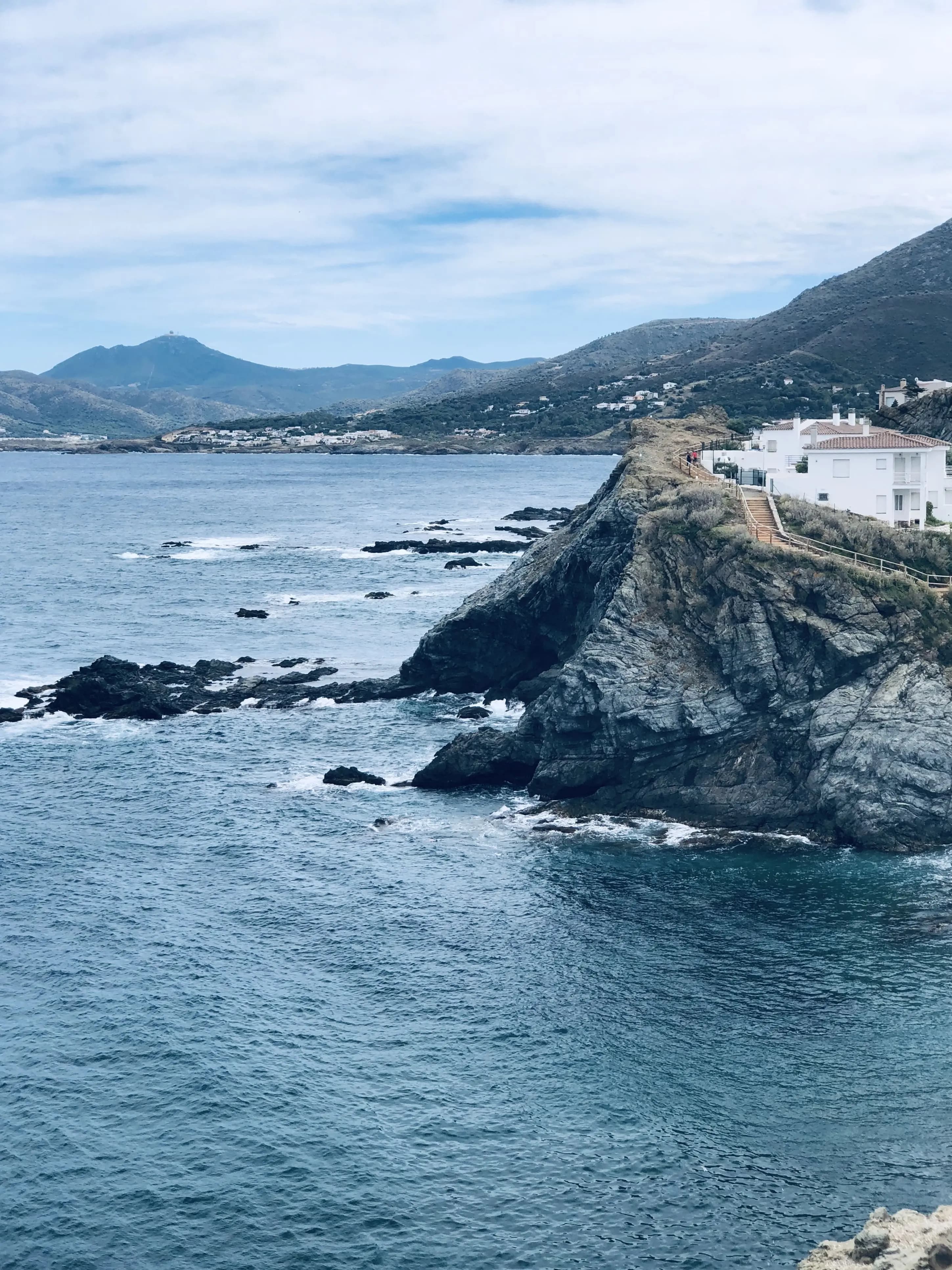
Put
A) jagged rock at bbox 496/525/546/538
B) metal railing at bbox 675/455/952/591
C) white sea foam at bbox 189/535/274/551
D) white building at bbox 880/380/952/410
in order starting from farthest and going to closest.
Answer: white sea foam at bbox 189/535/274/551 < jagged rock at bbox 496/525/546/538 < white building at bbox 880/380/952/410 < metal railing at bbox 675/455/952/591

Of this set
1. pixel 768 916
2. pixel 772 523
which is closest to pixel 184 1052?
pixel 768 916

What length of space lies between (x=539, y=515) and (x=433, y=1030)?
127 metres

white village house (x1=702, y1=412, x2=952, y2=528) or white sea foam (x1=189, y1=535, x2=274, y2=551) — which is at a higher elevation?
white village house (x1=702, y1=412, x2=952, y2=528)

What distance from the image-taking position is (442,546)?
454 feet

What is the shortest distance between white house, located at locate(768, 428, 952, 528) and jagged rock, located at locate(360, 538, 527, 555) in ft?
226

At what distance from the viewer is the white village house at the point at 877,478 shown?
209 ft

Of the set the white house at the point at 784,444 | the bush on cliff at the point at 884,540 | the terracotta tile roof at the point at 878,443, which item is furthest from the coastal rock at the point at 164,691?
the terracotta tile roof at the point at 878,443

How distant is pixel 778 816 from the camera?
169 ft

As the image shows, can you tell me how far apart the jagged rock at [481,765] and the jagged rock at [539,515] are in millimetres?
97307

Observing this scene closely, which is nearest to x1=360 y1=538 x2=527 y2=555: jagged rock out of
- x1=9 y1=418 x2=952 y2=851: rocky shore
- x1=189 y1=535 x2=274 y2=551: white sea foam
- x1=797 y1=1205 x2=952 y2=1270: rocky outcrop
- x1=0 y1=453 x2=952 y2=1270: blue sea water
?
x1=189 y1=535 x2=274 y2=551: white sea foam

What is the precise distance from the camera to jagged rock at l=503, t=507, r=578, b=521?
15875 cm

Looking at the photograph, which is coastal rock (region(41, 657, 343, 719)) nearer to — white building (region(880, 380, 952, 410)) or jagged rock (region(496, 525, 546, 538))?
white building (region(880, 380, 952, 410))

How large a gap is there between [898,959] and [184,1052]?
20.7m

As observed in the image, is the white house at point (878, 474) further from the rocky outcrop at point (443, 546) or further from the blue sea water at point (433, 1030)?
the rocky outcrop at point (443, 546)
